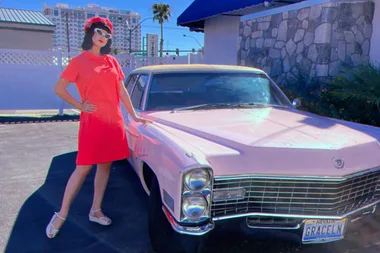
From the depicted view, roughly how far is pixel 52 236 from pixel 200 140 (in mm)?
1636

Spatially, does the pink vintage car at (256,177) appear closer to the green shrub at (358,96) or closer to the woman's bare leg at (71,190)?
the woman's bare leg at (71,190)

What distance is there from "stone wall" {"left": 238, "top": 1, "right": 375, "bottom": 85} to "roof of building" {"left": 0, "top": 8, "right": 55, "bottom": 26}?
611 inches

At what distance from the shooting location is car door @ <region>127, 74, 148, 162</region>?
3.34 meters

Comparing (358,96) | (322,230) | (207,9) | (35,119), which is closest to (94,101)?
(322,230)

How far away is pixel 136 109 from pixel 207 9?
7129 mm

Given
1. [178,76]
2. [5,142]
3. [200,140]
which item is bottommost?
[5,142]

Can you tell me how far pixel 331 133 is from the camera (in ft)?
9.37

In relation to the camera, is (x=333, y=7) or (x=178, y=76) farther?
(x=333, y=7)

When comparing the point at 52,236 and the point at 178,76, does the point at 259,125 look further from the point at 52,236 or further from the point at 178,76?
the point at 52,236

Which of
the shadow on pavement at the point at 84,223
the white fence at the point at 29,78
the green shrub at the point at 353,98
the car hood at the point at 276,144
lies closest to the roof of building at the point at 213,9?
the green shrub at the point at 353,98

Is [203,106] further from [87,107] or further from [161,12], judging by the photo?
[161,12]

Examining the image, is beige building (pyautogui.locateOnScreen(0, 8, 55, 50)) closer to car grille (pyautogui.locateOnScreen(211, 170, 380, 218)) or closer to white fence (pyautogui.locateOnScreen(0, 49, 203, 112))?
white fence (pyautogui.locateOnScreen(0, 49, 203, 112))

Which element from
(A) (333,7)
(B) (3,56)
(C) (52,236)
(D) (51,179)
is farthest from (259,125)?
(B) (3,56)

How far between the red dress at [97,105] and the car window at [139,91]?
0.86 m
